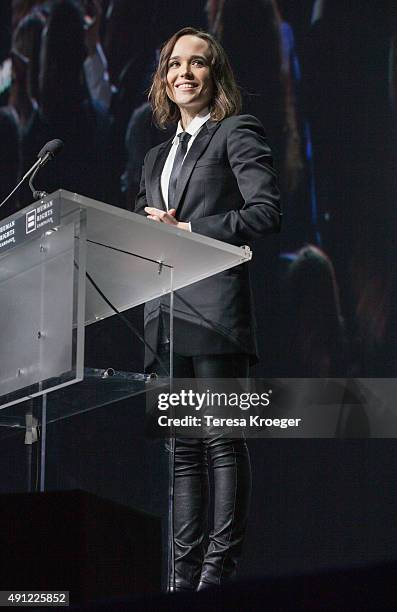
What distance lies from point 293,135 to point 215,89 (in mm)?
995

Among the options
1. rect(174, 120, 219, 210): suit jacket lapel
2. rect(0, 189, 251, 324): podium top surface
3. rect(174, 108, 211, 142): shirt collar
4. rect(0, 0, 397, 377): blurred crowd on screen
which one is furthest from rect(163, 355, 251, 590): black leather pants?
rect(0, 0, 397, 377): blurred crowd on screen

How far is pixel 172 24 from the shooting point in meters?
4.41

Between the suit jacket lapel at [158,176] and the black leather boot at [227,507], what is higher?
the suit jacket lapel at [158,176]

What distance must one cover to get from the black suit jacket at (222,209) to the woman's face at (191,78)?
0.10 meters

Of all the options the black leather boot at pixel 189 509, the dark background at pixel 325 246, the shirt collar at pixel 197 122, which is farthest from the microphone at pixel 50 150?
the dark background at pixel 325 246

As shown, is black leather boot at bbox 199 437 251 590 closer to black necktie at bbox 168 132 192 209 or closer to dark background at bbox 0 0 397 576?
black necktie at bbox 168 132 192 209

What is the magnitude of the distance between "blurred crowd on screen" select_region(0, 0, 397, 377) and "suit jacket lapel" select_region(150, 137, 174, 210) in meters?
0.99

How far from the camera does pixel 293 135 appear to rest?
398cm

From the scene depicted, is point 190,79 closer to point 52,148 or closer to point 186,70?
point 186,70

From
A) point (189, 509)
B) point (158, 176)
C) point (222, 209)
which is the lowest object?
point (189, 509)

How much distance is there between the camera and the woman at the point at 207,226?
94.7 inches

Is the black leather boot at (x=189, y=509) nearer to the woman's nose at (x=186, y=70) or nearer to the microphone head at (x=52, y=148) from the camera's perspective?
the microphone head at (x=52, y=148)

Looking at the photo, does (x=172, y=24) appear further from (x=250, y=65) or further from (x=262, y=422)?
(x=262, y=422)

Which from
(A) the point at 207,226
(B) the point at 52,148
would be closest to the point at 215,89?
(A) the point at 207,226
